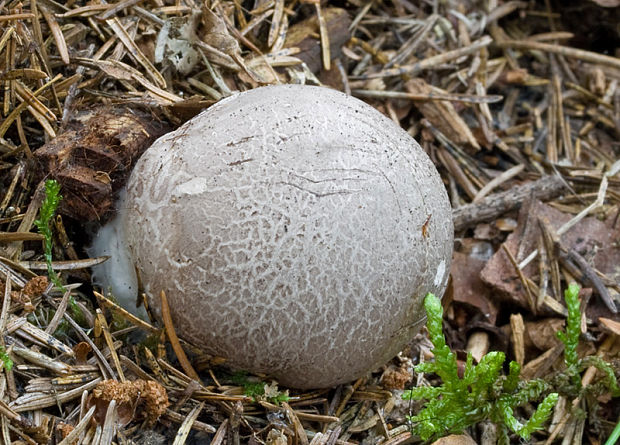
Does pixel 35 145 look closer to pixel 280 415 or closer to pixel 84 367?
pixel 84 367

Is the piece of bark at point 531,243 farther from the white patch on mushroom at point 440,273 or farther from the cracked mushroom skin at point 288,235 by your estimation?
the cracked mushroom skin at point 288,235

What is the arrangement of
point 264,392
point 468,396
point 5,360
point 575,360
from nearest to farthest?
1. point 5,360
2. point 264,392
3. point 468,396
4. point 575,360

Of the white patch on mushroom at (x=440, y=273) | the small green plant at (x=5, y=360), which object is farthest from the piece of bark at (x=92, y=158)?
the white patch on mushroom at (x=440, y=273)

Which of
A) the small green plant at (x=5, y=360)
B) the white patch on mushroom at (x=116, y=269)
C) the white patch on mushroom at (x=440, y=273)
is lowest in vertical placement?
the white patch on mushroom at (x=440, y=273)

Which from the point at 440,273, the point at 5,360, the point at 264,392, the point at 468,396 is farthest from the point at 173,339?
the point at 468,396

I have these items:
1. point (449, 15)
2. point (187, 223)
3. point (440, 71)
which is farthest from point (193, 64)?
point (449, 15)

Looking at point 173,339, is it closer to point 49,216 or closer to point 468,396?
point 49,216
